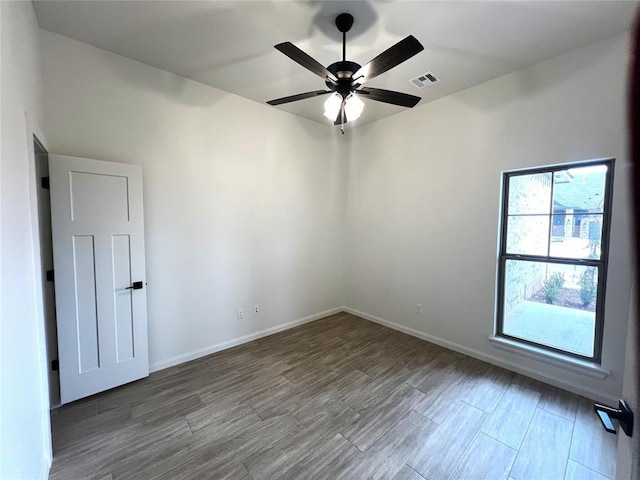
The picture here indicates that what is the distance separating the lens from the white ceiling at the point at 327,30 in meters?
1.94

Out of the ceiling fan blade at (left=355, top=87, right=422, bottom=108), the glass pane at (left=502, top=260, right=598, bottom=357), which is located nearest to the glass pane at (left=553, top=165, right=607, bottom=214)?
the glass pane at (left=502, top=260, right=598, bottom=357)

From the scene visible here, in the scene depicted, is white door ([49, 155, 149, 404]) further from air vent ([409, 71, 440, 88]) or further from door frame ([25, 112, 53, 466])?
air vent ([409, 71, 440, 88])

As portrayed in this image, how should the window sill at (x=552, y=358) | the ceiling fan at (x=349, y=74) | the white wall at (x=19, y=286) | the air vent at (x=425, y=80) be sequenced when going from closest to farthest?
the white wall at (x=19, y=286), the ceiling fan at (x=349, y=74), the window sill at (x=552, y=358), the air vent at (x=425, y=80)

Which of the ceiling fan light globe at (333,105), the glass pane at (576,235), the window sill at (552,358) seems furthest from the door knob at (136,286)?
the glass pane at (576,235)

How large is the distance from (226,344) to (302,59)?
3144 millimetres

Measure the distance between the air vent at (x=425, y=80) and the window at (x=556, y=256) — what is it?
4.48 ft

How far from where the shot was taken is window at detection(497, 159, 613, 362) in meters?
2.37

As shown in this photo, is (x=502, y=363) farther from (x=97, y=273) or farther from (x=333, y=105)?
(x=97, y=273)

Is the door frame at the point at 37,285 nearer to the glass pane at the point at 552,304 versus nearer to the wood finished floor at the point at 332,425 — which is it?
the wood finished floor at the point at 332,425

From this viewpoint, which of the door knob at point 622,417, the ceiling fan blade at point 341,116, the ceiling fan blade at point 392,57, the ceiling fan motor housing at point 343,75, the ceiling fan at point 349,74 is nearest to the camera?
the door knob at point 622,417

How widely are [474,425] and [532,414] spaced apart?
1.83 ft

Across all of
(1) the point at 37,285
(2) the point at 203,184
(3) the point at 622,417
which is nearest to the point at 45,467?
(1) the point at 37,285

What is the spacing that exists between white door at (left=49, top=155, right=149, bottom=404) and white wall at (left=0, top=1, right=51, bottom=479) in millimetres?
589

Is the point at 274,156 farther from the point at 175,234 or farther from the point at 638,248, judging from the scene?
the point at 638,248
